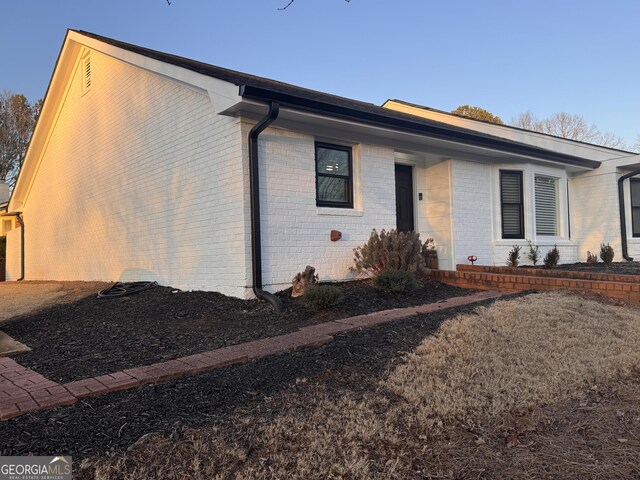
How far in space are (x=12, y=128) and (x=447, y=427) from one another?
28998mm

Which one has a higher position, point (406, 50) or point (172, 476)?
point (406, 50)

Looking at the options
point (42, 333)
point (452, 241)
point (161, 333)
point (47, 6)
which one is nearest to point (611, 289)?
point (452, 241)

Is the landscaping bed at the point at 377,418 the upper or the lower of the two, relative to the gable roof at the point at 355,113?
lower

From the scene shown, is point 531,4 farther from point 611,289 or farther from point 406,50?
point 611,289

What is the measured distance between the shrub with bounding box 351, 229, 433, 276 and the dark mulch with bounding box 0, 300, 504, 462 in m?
2.84

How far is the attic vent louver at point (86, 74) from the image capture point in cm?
1160

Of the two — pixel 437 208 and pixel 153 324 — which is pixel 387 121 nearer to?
pixel 437 208

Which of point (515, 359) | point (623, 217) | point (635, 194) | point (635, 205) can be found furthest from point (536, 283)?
point (635, 194)

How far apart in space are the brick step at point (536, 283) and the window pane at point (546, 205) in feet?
13.0

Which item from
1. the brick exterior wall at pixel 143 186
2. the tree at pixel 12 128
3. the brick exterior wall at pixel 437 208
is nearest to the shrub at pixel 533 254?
the brick exterior wall at pixel 437 208

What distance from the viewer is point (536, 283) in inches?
295

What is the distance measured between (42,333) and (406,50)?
8621 millimetres

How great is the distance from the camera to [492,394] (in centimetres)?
337

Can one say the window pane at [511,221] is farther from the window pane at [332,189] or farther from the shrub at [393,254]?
the window pane at [332,189]
